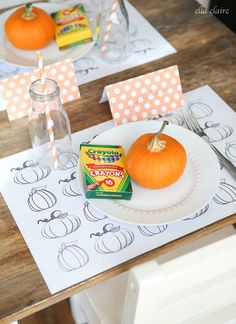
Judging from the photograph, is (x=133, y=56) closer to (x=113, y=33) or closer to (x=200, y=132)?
(x=113, y=33)

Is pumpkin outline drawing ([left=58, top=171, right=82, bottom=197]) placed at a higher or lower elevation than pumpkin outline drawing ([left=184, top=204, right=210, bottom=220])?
higher

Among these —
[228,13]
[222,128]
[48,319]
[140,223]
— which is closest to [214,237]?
[222,128]

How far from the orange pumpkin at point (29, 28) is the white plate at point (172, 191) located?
35 centimetres

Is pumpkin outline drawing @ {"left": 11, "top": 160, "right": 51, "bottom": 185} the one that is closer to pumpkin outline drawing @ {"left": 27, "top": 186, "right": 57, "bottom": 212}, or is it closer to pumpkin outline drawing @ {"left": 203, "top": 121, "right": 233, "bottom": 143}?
pumpkin outline drawing @ {"left": 27, "top": 186, "right": 57, "bottom": 212}

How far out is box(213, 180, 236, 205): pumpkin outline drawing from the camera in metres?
1.06

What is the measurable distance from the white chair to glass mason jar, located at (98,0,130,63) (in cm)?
62

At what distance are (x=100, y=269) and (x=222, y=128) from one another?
46 cm

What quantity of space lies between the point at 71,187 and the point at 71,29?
0.48m

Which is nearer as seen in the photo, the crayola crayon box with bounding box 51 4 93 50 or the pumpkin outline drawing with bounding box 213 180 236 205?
the pumpkin outline drawing with bounding box 213 180 236 205

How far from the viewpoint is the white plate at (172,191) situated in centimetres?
100

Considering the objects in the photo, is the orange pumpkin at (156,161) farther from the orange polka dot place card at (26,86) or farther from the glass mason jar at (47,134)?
the orange polka dot place card at (26,86)

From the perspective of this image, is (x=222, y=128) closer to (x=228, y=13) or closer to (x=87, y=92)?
(x=87, y=92)

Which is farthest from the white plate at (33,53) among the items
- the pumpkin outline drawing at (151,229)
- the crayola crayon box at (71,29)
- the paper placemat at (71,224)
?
the pumpkin outline drawing at (151,229)

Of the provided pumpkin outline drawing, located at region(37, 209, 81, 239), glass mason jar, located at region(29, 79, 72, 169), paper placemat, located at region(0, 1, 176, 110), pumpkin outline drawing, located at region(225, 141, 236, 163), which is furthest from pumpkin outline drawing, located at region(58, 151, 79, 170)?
pumpkin outline drawing, located at region(225, 141, 236, 163)
